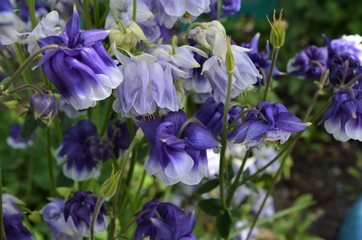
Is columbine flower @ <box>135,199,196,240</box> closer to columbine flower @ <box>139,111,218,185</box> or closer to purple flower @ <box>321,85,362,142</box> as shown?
columbine flower @ <box>139,111,218,185</box>

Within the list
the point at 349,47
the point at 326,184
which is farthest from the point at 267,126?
the point at 326,184

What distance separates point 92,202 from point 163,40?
13.0 inches

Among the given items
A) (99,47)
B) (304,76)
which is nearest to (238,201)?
(304,76)

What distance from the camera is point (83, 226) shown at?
101 centimetres

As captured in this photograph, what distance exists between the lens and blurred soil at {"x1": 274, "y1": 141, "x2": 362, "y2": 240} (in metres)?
2.94

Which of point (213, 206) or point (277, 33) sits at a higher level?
point (277, 33)

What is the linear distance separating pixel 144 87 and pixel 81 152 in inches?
13.6

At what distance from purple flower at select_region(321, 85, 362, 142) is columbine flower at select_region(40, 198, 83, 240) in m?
0.43

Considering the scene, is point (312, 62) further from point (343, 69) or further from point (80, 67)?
point (80, 67)

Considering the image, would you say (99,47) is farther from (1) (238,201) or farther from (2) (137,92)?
(1) (238,201)

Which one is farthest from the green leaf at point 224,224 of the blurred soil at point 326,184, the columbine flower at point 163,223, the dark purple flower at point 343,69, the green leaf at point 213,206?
the blurred soil at point 326,184

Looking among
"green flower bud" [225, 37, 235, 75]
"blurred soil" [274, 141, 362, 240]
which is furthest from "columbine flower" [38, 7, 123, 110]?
"blurred soil" [274, 141, 362, 240]

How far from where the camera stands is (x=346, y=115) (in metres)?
1.00

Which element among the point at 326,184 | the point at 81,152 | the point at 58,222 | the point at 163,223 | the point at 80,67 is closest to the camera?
the point at 80,67
